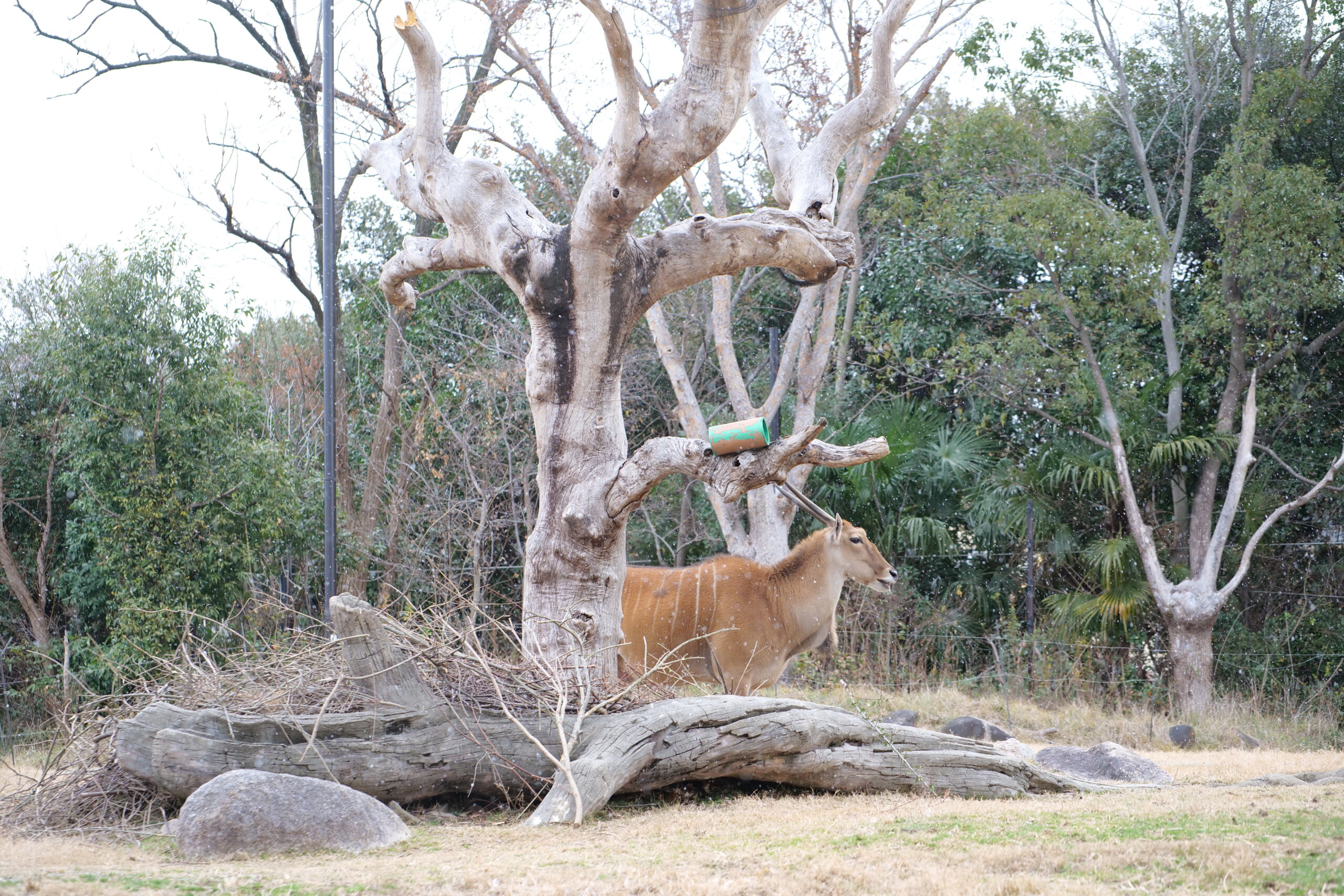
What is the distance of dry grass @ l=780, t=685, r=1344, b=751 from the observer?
10812 millimetres

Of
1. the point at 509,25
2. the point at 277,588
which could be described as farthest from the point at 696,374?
the point at 277,588

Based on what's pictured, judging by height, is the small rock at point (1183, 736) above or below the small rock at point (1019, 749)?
below

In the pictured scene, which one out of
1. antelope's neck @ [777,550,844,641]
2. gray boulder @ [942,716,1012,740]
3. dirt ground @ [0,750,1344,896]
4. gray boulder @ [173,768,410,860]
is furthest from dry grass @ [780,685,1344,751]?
gray boulder @ [173,768,410,860]

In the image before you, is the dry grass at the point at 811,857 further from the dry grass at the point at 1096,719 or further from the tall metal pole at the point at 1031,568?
the tall metal pole at the point at 1031,568

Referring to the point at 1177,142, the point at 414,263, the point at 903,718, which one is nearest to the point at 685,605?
the point at 903,718

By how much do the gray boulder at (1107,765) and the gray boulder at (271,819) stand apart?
436 centimetres

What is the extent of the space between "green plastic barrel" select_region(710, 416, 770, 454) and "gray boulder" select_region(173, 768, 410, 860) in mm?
2694

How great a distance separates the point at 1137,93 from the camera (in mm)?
16016

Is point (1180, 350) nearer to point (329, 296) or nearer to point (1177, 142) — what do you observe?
point (1177, 142)

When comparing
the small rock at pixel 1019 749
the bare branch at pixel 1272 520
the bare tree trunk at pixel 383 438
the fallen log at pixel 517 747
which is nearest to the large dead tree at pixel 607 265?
the fallen log at pixel 517 747

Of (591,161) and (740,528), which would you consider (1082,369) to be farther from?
(591,161)

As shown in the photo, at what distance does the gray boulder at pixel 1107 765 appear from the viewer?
7.50 metres

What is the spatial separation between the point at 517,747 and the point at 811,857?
1968 mm

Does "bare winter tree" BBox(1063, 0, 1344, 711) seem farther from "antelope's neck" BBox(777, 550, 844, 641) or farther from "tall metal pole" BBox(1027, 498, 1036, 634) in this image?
"antelope's neck" BBox(777, 550, 844, 641)
